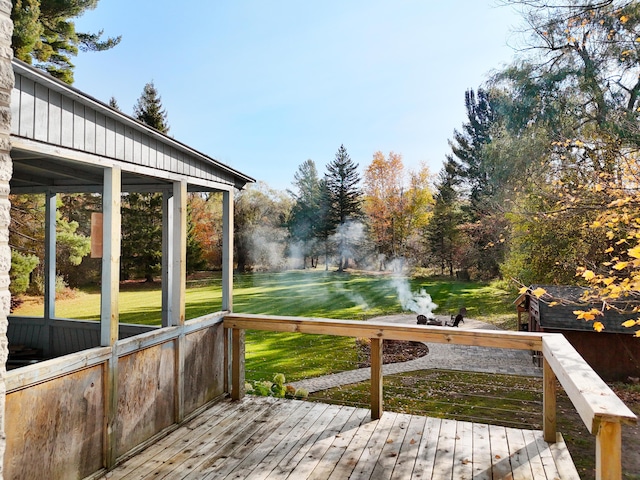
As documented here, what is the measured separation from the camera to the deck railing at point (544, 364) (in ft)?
5.60

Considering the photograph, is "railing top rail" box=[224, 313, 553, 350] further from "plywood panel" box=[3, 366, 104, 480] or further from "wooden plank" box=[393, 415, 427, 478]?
"plywood panel" box=[3, 366, 104, 480]

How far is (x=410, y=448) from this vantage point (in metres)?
3.10

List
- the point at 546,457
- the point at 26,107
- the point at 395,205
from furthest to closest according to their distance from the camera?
the point at 395,205 → the point at 546,457 → the point at 26,107

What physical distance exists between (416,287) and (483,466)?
19.8 meters

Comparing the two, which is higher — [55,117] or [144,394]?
[55,117]

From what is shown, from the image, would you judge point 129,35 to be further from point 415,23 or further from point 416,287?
point 416,287

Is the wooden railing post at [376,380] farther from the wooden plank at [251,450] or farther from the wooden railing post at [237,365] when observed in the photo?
the wooden railing post at [237,365]

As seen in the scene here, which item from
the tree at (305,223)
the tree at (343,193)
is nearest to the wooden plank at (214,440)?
the tree at (343,193)

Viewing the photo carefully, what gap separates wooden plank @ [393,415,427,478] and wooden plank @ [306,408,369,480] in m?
0.39

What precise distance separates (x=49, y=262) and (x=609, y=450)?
4683 mm

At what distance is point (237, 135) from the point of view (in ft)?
121

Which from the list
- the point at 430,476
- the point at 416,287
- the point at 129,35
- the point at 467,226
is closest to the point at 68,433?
the point at 430,476

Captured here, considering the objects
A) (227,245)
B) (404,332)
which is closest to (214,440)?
(404,332)

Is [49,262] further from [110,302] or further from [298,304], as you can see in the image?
[298,304]
